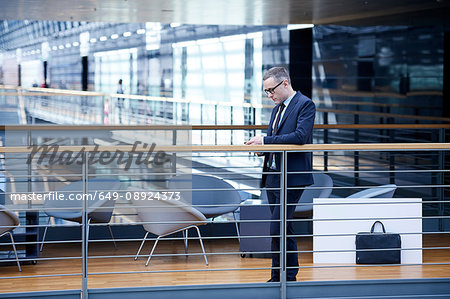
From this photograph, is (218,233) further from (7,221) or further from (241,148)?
(241,148)

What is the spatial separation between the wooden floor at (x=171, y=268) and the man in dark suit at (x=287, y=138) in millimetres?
360

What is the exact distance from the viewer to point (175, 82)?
898 centimetres

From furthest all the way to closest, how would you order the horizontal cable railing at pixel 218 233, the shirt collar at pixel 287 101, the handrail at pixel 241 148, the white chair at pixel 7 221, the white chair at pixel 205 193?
the white chair at pixel 205 193 → the white chair at pixel 7 221 → the shirt collar at pixel 287 101 → the horizontal cable railing at pixel 218 233 → the handrail at pixel 241 148

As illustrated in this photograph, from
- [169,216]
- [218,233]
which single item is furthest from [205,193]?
[169,216]

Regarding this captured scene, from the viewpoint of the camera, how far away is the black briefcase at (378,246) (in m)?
4.06

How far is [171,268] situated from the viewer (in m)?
4.10

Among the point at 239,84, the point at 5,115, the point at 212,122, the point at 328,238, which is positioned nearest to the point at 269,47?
the point at 239,84

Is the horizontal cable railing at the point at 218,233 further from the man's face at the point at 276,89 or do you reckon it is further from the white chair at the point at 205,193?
the man's face at the point at 276,89

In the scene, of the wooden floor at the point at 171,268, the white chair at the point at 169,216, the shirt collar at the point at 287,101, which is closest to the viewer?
the shirt collar at the point at 287,101

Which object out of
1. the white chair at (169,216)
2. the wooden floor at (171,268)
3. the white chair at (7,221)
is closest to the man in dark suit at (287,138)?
the wooden floor at (171,268)

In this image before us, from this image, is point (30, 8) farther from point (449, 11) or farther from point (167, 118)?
point (449, 11)

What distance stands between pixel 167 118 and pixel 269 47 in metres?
1.69

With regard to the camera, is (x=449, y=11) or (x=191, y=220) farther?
(x=449, y=11)

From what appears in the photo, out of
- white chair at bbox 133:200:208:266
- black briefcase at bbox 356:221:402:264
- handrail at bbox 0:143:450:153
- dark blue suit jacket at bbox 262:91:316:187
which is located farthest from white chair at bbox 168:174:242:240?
handrail at bbox 0:143:450:153
